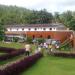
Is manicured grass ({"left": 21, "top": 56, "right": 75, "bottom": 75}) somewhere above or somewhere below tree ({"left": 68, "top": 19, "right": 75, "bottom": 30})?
below

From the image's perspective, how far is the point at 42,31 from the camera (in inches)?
2633

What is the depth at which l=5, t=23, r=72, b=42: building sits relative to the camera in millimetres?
61250

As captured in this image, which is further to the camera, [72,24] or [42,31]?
[72,24]

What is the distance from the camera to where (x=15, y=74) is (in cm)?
1677

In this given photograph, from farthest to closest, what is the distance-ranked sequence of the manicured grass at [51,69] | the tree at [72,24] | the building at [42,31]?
the tree at [72,24]
the building at [42,31]
the manicured grass at [51,69]

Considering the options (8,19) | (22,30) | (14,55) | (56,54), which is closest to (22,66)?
(14,55)

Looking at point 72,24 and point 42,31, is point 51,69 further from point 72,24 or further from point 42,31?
point 72,24

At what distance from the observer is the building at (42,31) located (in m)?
61.2

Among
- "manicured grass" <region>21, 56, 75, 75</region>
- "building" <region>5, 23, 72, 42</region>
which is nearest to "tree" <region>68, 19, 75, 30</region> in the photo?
"building" <region>5, 23, 72, 42</region>

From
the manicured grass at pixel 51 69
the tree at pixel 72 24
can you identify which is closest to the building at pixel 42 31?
the tree at pixel 72 24

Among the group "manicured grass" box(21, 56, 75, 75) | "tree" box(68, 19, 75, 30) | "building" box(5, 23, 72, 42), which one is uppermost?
"tree" box(68, 19, 75, 30)

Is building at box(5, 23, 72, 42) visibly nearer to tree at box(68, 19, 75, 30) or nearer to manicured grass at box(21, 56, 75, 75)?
tree at box(68, 19, 75, 30)

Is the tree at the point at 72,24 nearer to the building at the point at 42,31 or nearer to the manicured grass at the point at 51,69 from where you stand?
the building at the point at 42,31

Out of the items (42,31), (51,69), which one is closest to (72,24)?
(42,31)
